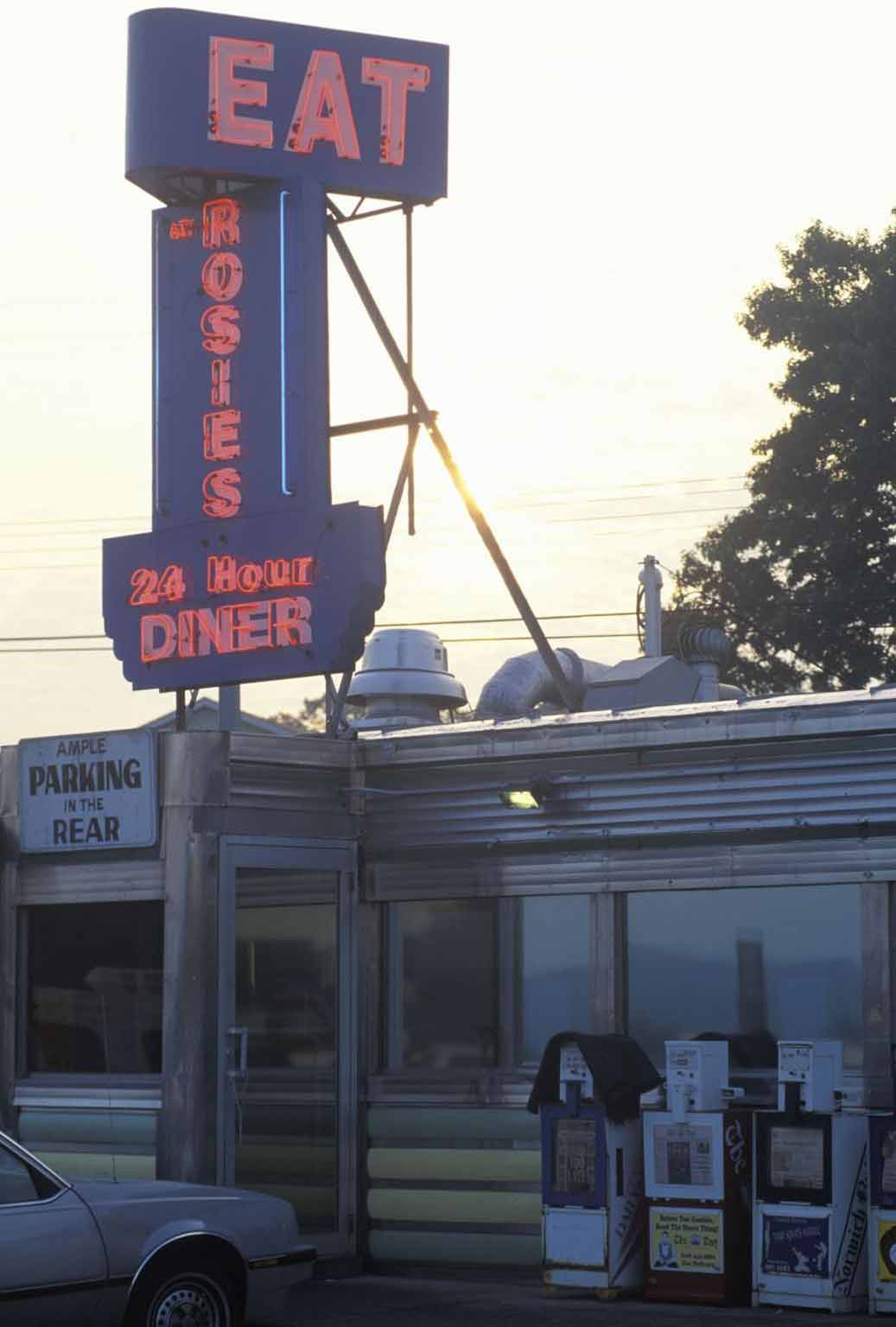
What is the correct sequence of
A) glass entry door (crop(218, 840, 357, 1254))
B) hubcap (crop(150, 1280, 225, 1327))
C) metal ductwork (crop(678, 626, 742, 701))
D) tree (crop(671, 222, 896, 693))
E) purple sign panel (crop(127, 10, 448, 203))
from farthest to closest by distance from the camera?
tree (crop(671, 222, 896, 693))
metal ductwork (crop(678, 626, 742, 701))
purple sign panel (crop(127, 10, 448, 203))
glass entry door (crop(218, 840, 357, 1254))
hubcap (crop(150, 1280, 225, 1327))

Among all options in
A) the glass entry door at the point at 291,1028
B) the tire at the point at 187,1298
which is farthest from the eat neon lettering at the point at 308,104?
the tire at the point at 187,1298

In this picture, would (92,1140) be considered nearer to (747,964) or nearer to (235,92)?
(747,964)

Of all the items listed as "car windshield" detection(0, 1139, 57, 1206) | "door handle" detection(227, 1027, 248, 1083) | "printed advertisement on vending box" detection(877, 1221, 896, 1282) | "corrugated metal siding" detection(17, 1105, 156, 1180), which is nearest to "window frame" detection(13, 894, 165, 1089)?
"corrugated metal siding" detection(17, 1105, 156, 1180)

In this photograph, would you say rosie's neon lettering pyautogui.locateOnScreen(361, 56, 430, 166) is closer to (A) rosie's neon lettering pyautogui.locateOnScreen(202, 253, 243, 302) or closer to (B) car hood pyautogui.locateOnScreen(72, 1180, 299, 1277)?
(A) rosie's neon lettering pyautogui.locateOnScreen(202, 253, 243, 302)

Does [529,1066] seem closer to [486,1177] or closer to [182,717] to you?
[486,1177]

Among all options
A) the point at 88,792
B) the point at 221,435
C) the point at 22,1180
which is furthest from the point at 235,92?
the point at 22,1180

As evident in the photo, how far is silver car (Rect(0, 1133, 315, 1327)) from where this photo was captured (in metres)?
9.98

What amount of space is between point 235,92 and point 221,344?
6.52 feet

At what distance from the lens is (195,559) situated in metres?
16.0

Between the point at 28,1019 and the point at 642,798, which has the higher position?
the point at 642,798

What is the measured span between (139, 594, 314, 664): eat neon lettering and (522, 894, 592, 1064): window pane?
8.48 feet

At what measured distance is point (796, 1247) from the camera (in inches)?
481

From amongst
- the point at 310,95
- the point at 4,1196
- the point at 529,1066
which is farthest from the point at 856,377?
the point at 4,1196

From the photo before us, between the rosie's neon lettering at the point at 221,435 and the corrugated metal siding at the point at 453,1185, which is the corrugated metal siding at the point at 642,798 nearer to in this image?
the corrugated metal siding at the point at 453,1185
